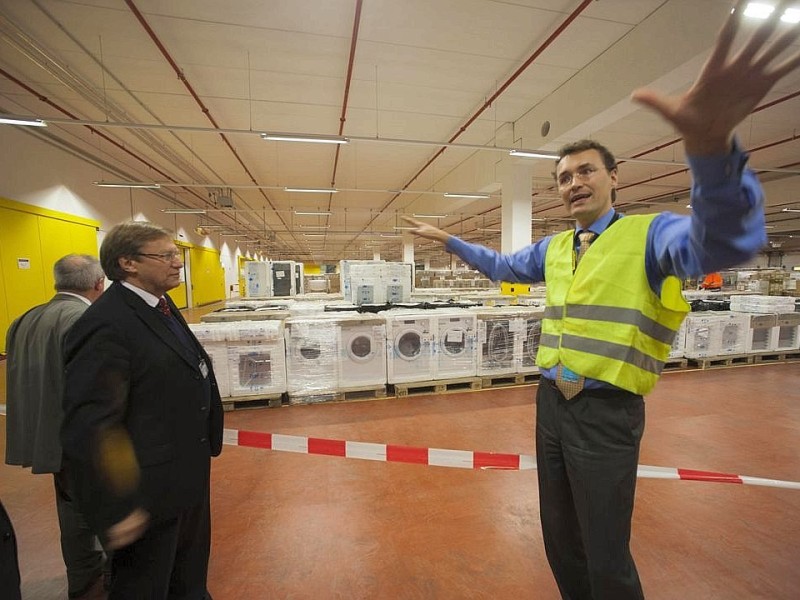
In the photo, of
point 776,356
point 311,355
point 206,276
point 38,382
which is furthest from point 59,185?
point 776,356

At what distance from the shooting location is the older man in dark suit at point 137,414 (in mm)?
1249

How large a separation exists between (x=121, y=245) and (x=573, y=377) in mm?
1901

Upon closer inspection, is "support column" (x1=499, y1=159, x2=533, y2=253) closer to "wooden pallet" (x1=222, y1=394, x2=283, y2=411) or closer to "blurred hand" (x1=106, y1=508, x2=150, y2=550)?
"wooden pallet" (x1=222, y1=394, x2=283, y2=411)

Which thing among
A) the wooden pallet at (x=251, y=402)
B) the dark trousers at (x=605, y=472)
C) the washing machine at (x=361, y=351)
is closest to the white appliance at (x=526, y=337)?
the washing machine at (x=361, y=351)

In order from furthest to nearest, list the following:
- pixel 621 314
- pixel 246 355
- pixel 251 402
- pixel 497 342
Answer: pixel 497 342 < pixel 251 402 < pixel 246 355 < pixel 621 314

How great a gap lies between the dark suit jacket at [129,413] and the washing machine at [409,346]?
12.1 ft

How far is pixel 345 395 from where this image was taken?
528 centimetres

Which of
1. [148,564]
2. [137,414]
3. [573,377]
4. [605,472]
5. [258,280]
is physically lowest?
[148,564]

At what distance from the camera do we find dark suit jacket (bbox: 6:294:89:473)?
1927mm

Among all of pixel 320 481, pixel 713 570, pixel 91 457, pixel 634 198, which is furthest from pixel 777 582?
pixel 634 198

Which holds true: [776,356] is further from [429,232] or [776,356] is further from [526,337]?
[429,232]

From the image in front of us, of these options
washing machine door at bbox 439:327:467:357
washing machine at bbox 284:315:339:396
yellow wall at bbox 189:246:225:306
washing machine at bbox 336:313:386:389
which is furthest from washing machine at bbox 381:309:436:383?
yellow wall at bbox 189:246:225:306

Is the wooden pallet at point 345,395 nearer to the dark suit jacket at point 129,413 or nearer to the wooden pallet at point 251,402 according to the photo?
the wooden pallet at point 251,402

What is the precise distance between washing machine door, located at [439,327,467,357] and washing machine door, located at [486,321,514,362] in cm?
43
